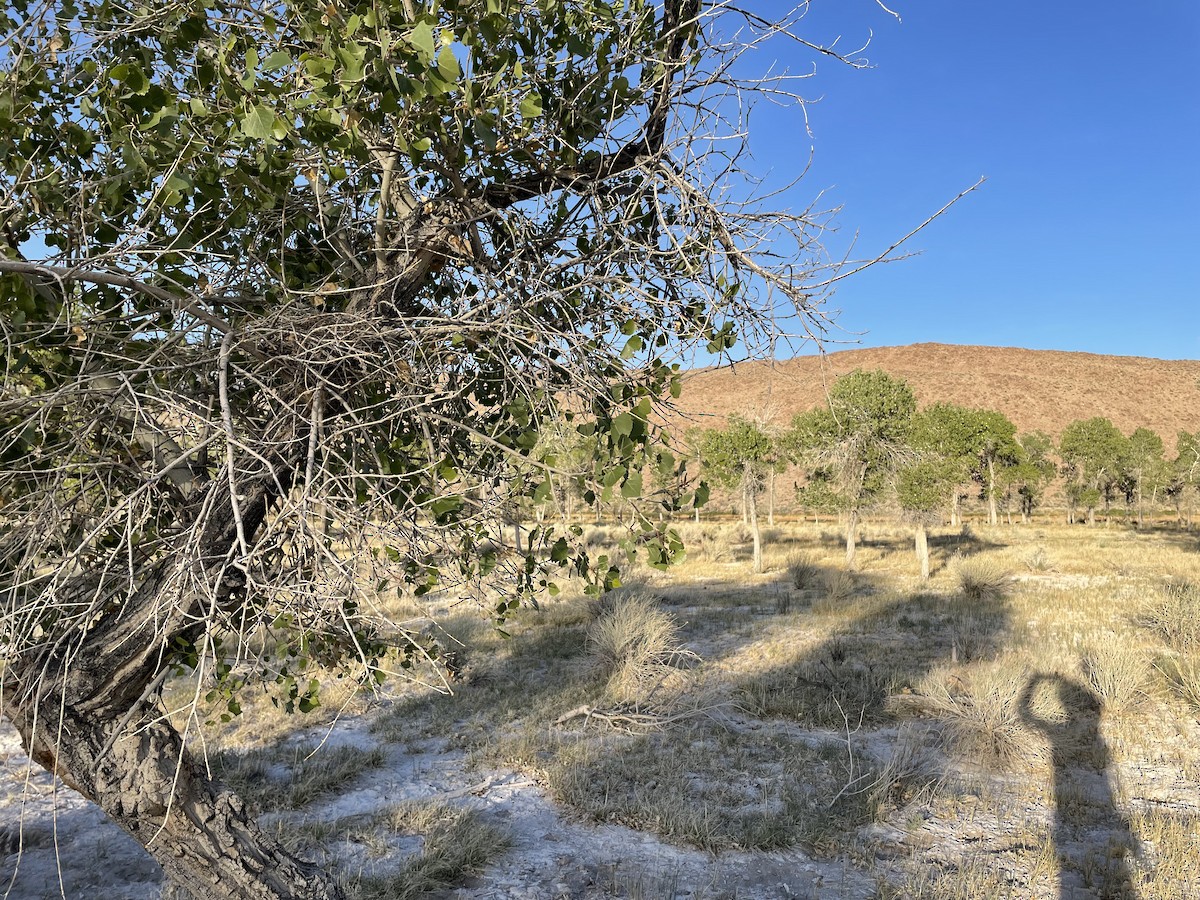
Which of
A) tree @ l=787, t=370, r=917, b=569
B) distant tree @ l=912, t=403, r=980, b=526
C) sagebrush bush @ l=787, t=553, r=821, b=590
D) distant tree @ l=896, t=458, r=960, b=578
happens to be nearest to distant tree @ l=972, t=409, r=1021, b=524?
distant tree @ l=912, t=403, r=980, b=526

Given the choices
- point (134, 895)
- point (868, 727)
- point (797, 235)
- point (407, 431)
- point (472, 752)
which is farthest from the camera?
point (868, 727)

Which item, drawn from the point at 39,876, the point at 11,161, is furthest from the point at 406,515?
the point at 39,876

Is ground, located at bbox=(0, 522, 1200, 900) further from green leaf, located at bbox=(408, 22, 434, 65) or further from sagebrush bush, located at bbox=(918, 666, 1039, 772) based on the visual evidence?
green leaf, located at bbox=(408, 22, 434, 65)

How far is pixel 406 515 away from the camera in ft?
6.58

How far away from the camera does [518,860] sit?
4969mm

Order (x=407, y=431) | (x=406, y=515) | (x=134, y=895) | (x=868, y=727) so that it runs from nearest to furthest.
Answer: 1. (x=406, y=515)
2. (x=407, y=431)
3. (x=134, y=895)
4. (x=868, y=727)

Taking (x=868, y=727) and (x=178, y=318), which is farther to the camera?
(x=868, y=727)

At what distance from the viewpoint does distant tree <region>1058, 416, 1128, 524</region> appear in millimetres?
39438

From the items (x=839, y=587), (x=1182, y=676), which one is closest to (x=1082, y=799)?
(x=1182, y=676)

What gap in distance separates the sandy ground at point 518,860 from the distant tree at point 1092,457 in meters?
43.6

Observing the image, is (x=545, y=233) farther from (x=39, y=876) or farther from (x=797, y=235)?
(x=39, y=876)

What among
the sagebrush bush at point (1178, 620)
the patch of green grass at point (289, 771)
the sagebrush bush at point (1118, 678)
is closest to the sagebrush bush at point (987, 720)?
the sagebrush bush at point (1118, 678)

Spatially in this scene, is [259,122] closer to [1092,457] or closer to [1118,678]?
[1118,678]

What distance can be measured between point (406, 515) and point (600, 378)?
665mm
